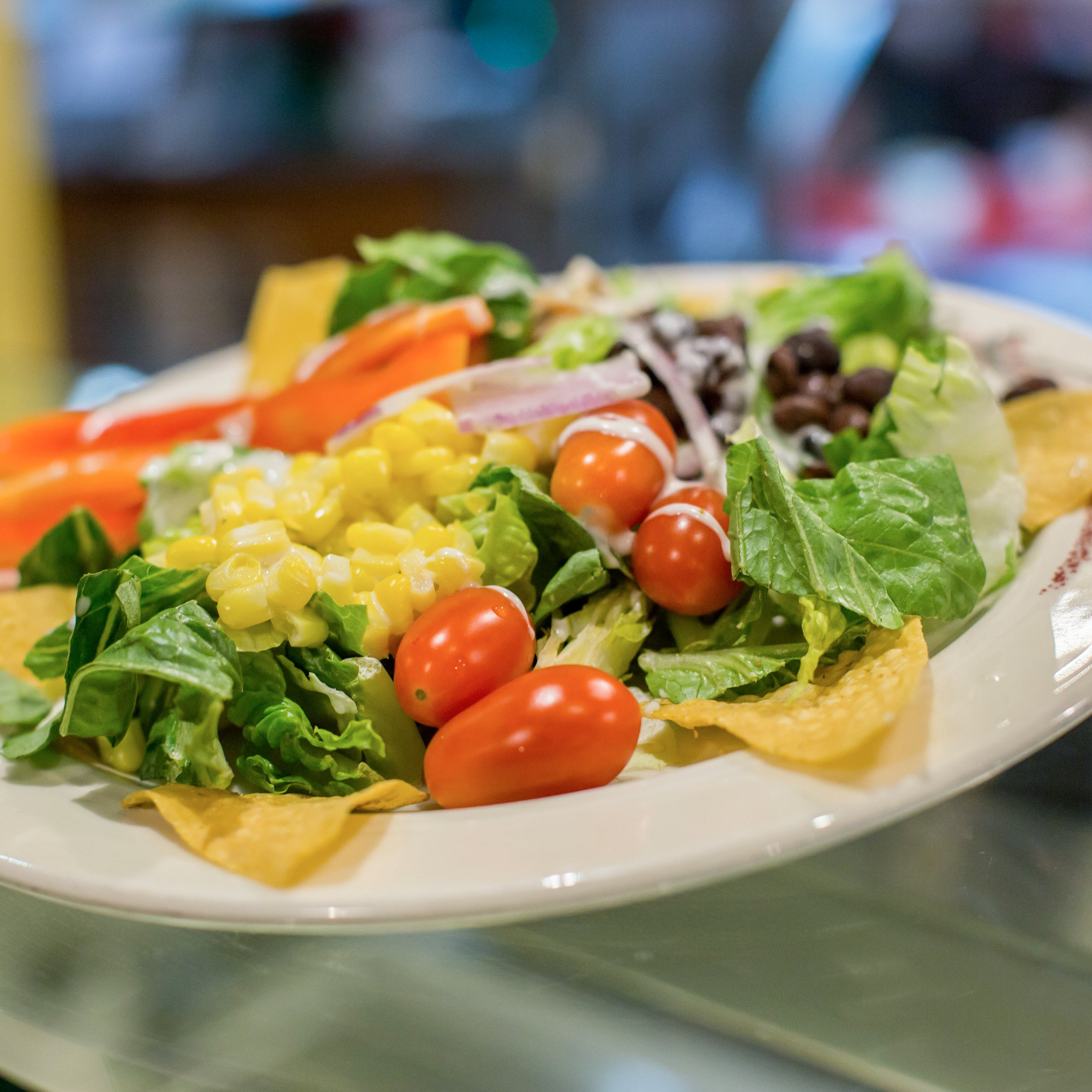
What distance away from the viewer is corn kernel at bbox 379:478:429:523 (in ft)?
5.19

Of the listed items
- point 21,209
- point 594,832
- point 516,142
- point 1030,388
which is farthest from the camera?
point 21,209

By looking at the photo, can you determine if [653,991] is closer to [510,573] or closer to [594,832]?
[594,832]

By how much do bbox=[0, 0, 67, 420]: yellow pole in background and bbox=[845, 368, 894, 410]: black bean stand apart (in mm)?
5634

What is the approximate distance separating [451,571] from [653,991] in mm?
593

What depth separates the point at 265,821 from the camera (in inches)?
42.2

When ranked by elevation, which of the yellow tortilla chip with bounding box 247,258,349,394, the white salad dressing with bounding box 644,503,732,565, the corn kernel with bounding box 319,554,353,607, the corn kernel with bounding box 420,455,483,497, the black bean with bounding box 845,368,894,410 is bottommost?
the yellow tortilla chip with bounding box 247,258,349,394

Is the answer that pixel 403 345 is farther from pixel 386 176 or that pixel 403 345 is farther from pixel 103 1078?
pixel 386 176

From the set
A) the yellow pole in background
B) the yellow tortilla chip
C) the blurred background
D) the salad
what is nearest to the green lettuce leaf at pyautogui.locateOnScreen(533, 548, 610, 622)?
the salad

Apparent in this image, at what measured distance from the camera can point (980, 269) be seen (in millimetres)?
4391

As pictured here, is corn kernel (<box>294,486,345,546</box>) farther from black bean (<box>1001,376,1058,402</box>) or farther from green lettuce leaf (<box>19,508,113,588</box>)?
black bean (<box>1001,376,1058,402</box>)

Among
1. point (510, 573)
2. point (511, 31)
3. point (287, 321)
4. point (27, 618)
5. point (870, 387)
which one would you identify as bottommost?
point (27, 618)

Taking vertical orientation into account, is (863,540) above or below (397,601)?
above

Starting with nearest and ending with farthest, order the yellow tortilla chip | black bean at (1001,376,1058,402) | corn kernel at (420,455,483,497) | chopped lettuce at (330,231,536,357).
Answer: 1. corn kernel at (420,455,483,497)
2. black bean at (1001,376,1058,402)
3. chopped lettuce at (330,231,536,357)
4. the yellow tortilla chip

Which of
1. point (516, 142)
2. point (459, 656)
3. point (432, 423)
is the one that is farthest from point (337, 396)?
point (516, 142)
